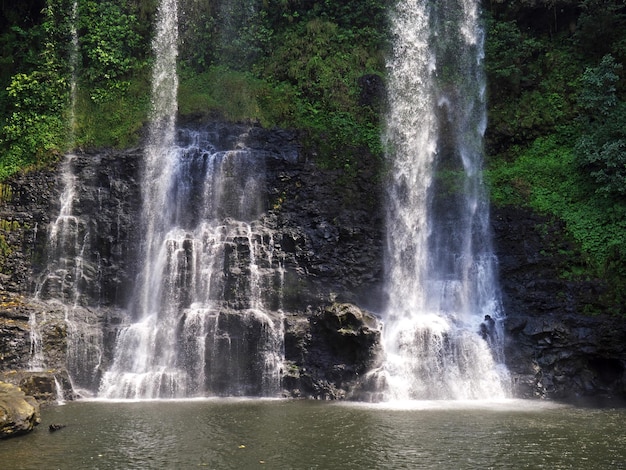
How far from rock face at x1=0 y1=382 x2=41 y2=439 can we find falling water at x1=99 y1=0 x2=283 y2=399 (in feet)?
15.5

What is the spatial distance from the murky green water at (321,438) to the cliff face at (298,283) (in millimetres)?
2746

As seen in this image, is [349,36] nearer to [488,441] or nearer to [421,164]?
[421,164]

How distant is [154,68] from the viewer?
26.1 m

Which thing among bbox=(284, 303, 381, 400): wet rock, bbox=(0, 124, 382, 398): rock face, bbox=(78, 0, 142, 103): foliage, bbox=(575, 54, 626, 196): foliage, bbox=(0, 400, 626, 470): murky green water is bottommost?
bbox=(0, 400, 626, 470): murky green water

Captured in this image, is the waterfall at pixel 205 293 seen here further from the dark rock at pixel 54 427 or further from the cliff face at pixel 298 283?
the dark rock at pixel 54 427

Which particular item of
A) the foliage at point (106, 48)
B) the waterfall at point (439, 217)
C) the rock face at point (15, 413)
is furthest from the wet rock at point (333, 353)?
the foliage at point (106, 48)

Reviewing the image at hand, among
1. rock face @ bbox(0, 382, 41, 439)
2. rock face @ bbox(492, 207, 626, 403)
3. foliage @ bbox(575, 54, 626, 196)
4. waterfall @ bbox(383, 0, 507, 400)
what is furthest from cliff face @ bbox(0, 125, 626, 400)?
rock face @ bbox(0, 382, 41, 439)

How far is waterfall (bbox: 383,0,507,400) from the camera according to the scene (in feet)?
57.0

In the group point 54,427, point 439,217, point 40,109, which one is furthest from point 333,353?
point 40,109

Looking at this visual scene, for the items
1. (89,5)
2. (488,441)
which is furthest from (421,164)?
(89,5)

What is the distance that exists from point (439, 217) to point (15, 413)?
49.8 ft

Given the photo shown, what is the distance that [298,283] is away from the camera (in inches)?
768

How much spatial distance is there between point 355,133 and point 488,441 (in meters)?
15.2

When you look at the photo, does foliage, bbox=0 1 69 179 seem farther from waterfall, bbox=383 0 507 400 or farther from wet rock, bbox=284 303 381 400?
waterfall, bbox=383 0 507 400
